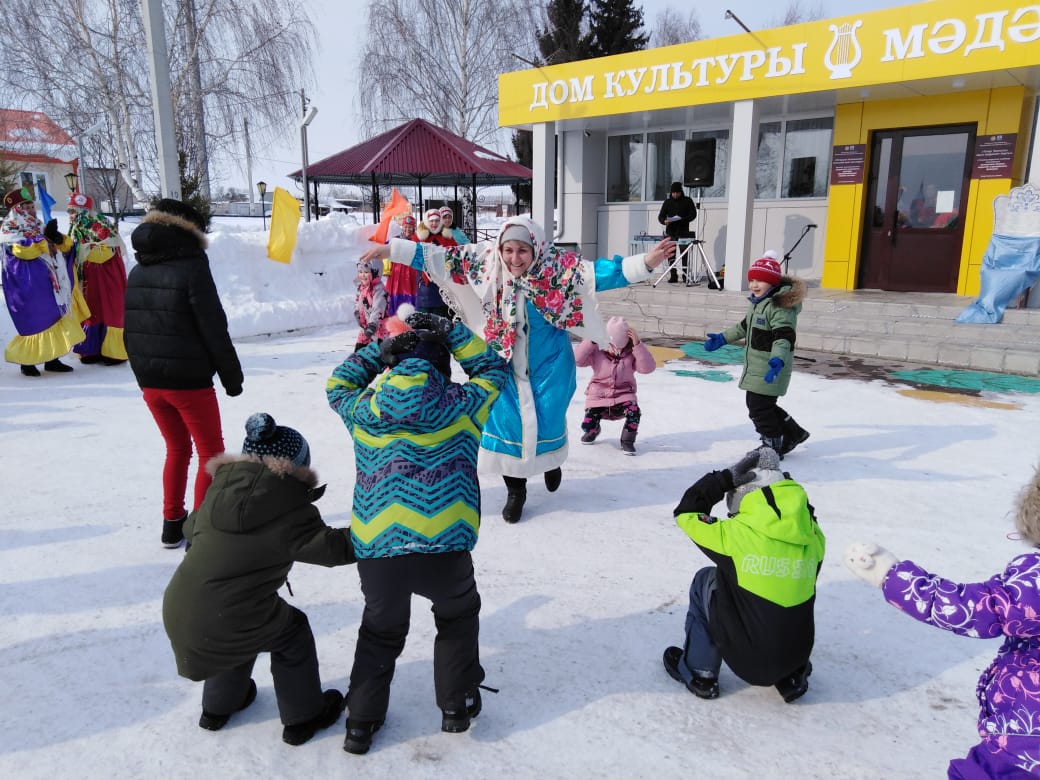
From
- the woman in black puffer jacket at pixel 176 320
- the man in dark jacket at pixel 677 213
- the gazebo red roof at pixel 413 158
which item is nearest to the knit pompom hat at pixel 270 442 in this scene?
the woman in black puffer jacket at pixel 176 320

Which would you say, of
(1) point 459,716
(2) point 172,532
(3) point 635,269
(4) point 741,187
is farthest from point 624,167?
(1) point 459,716

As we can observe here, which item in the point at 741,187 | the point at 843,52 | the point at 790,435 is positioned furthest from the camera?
the point at 741,187

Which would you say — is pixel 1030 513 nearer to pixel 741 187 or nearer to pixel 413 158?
pixel 741 187

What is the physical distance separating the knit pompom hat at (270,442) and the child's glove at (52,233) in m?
6.41

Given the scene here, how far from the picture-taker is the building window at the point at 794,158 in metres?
11.4

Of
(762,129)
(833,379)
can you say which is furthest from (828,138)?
(833,379)

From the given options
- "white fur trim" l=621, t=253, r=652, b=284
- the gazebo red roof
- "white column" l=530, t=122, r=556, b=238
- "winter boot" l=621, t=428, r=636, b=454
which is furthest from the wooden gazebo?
"white fur trim" l=621, t=253, r=652, b=284

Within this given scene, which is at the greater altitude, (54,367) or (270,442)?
(270,442)

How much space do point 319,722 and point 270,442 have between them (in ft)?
2.83

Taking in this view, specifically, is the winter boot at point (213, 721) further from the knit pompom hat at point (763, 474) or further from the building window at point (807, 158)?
the building window at point (807, 158)

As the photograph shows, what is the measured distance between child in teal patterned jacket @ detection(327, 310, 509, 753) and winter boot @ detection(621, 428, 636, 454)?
2.85 metres

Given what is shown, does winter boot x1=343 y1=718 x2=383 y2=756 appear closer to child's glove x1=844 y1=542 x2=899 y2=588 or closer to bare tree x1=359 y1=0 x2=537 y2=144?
child's glove x1=844 y1=542 x2=899 y2=588

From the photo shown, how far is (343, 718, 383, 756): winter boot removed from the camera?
6.76 ft

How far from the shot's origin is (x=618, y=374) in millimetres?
4941
